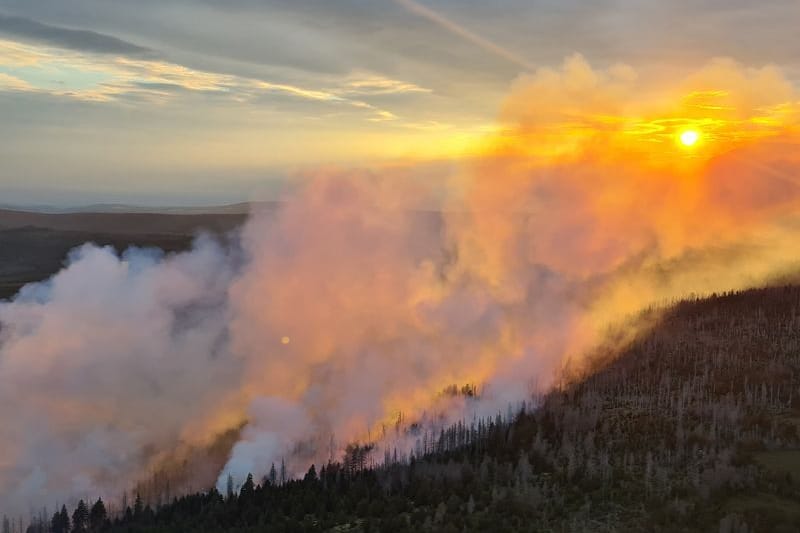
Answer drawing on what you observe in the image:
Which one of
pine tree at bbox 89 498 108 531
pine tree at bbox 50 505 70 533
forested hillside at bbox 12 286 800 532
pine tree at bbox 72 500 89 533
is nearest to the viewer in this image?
forested hillside at bbox 12 286 800 532

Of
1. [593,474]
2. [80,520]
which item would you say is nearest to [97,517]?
[80,520]

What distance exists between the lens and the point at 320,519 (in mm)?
90188

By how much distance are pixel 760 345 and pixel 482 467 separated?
105m

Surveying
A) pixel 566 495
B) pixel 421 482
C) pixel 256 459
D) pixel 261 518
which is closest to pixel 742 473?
pixel 566 495

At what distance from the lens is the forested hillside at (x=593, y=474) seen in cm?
7562

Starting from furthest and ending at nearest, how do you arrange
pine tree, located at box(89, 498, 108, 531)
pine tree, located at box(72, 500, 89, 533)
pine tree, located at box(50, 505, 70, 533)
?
pine tree, located at box(50, 505, 70, 533)
pine tree, located at box(89, 498, 108, 531)
pine tree, located at box(72, 500, 89, 533)

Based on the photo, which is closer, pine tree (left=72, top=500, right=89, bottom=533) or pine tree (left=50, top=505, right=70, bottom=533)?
pine tree (left=72, top=500, right=89, bottom=533)

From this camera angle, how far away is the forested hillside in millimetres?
75625

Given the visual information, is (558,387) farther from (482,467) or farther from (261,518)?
(261,518)

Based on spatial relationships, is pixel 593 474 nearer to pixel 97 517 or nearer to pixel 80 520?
pixel 97 517

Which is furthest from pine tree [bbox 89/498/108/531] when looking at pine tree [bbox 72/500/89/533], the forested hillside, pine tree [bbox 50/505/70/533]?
pine tree [bbox 50/505/70/533]

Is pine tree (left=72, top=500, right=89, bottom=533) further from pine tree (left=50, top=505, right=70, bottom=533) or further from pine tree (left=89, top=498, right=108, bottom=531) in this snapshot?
pine tree (left=50, top=505, right=70, bottom=533)

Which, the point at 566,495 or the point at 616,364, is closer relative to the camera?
the point at 566,495

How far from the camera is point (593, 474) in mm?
87250
